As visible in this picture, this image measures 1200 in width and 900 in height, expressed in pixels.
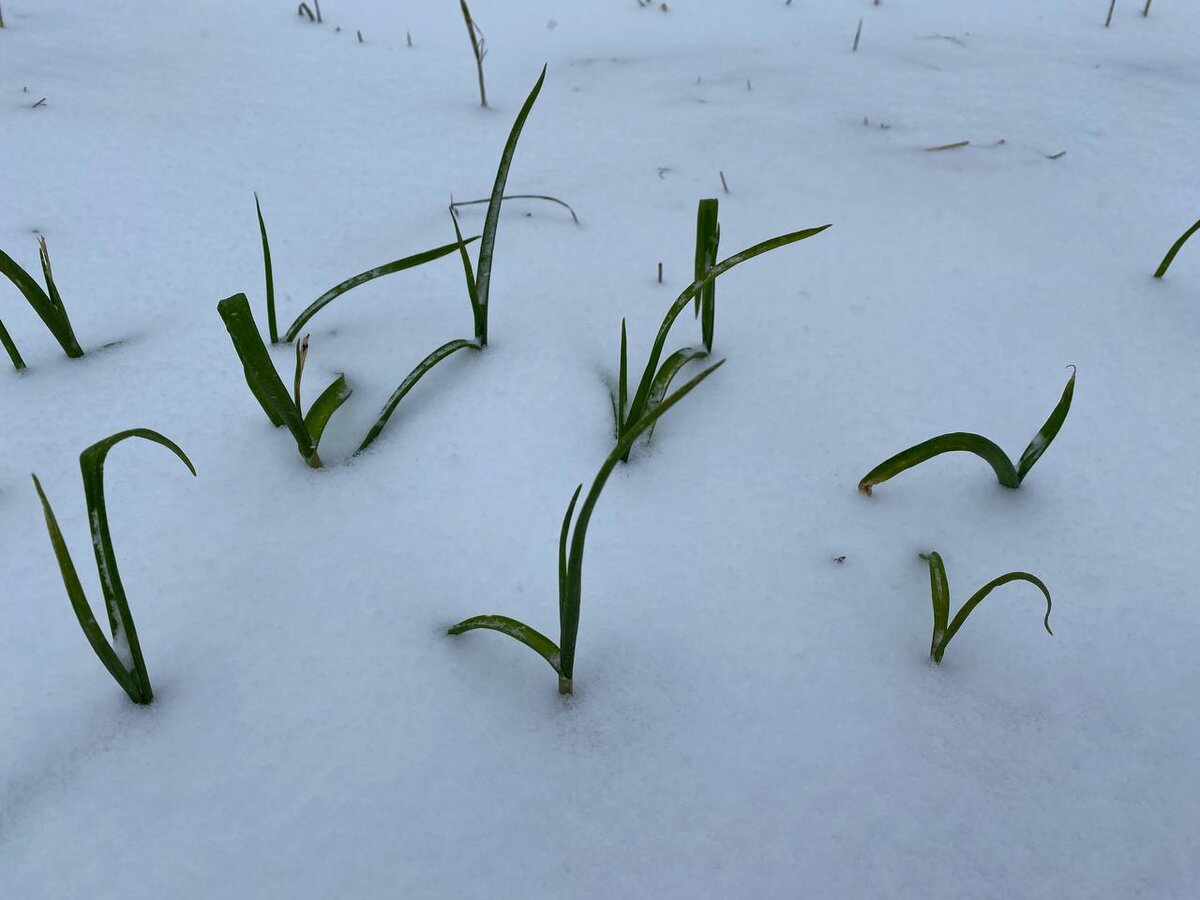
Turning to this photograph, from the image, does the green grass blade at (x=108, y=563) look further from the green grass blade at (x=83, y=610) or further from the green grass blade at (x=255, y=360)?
the green grass blade at (x=255, y=360)

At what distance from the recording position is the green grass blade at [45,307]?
2.96 feet

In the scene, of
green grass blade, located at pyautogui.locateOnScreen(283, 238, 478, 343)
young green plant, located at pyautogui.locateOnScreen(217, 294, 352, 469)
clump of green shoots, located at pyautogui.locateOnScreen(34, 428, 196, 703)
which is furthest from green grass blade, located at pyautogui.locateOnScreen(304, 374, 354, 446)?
Result: clump of green shoots, located at pyautogui.locateOnScreen(34, 428, 196, 703)

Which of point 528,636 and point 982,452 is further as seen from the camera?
point 982,452

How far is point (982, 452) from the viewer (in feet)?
2.68

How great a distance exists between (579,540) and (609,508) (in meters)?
0.23

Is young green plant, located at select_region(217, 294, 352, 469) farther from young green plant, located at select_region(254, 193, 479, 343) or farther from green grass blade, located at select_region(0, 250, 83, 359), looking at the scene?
green grass blade, located at select_region(0, 250, 83, 359)

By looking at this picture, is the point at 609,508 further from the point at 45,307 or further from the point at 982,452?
the point at 45,307

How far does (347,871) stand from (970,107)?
1.56m

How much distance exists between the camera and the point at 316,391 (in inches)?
38.1

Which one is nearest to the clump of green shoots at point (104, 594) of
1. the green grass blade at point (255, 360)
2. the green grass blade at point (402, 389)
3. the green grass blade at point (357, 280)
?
the green grass blade at point (255, 360)

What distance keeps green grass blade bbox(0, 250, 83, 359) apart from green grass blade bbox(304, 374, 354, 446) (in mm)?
309

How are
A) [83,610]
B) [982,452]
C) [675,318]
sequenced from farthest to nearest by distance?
[675,318]
[982,452]
[83,610]

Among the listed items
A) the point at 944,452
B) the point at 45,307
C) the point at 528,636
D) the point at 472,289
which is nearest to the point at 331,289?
the point at 472,289

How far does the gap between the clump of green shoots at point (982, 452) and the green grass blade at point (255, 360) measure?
0.56 meters
